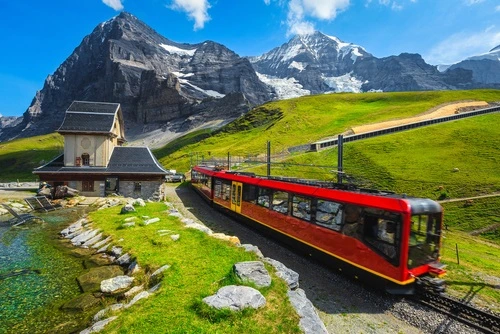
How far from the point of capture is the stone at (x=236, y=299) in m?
7.48

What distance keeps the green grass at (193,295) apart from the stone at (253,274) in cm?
24

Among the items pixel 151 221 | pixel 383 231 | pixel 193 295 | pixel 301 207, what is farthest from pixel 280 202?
pixel 193 295

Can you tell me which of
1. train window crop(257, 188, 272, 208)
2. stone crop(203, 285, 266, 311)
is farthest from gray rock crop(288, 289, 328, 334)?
train window crop(257, 188, 272, 208)

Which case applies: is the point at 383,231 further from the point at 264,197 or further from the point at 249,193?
the point at 249,193

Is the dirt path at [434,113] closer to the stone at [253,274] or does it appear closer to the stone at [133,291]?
the stone at [253,274]

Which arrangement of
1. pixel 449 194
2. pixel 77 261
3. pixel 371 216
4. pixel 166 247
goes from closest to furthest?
1. pixel 371 216
2. pixel 166 247
3. pixel 77 261
4. pixel 449 194

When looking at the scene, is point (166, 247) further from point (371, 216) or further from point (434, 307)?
point (434, 307)

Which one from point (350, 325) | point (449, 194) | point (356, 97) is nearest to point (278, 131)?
point (356, 97)

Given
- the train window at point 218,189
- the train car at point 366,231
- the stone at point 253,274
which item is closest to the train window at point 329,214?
the train car at point 366,231

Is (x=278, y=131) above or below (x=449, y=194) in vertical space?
above

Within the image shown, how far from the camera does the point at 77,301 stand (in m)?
9.84

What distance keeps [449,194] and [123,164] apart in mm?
38751

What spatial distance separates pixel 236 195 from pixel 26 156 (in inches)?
6183

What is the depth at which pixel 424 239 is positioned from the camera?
10.6 m
